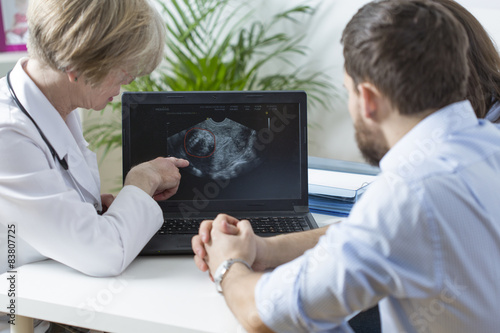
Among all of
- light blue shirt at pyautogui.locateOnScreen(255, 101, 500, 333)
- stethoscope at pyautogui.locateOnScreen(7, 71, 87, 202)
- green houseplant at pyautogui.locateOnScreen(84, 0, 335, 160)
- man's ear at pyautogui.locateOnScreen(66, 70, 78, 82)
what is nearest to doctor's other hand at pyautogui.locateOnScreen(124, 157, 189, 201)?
stethoscope at pyautogui.locateOnScreen(7, 71, 87, 202)

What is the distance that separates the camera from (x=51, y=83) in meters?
1.43

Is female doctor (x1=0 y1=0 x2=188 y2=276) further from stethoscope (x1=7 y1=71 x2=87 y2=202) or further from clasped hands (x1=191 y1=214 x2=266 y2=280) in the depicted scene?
clasped hands (x1=191 y1=214 x2=266 y2=280)

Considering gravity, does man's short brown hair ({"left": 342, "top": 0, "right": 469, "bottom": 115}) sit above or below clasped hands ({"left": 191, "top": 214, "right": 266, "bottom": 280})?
above

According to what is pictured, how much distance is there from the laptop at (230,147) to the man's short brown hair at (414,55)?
59 centimetres

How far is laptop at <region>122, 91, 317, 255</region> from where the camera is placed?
1593mm

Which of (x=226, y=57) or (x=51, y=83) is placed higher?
(x=51, y=83)

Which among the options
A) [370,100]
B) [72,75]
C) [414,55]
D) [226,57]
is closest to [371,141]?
[370,100]

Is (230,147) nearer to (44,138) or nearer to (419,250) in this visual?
(44,138)

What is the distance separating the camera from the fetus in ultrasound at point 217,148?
160cm

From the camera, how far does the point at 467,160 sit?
Result: 958mm

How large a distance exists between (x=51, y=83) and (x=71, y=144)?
15cm

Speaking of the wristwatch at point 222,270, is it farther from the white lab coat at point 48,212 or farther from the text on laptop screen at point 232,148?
the text on laptop screen at point 232,148

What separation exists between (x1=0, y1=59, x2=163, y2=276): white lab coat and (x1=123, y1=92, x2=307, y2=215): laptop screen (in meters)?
0.24

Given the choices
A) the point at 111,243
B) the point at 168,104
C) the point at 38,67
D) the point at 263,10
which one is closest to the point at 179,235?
the point at 111,243
